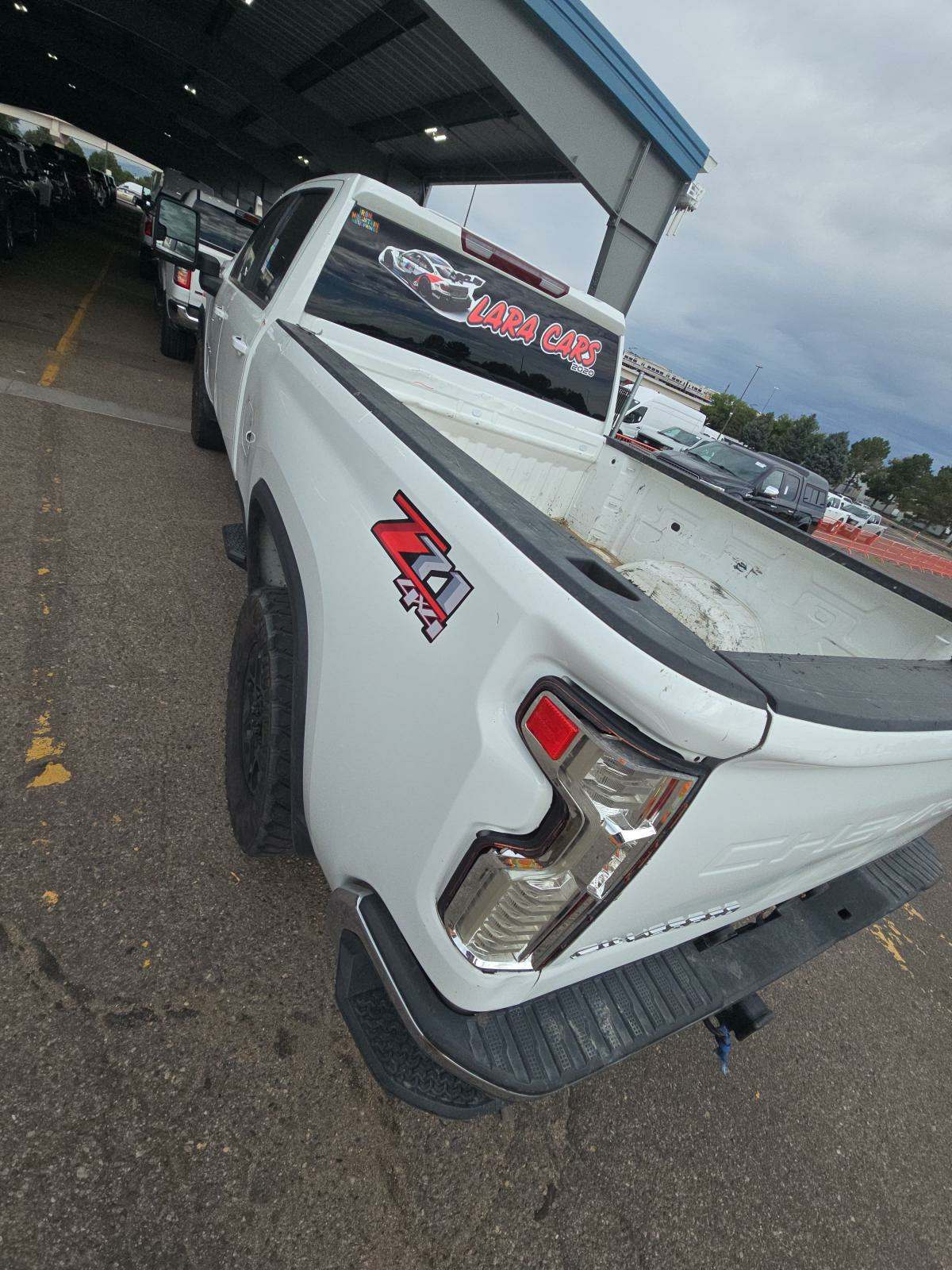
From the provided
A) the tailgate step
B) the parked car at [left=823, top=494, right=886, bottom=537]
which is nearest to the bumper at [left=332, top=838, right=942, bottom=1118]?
the tailgate step

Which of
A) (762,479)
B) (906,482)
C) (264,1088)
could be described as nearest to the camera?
(264,1088)

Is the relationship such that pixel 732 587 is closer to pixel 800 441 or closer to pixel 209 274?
pixel 209 274

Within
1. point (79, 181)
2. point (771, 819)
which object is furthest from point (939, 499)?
point (771, 819)

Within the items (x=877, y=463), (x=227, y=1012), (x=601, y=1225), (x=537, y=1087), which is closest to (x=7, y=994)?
(x=227, y=1012)

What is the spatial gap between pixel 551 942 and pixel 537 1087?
311 millimetres

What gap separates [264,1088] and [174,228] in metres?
9.56

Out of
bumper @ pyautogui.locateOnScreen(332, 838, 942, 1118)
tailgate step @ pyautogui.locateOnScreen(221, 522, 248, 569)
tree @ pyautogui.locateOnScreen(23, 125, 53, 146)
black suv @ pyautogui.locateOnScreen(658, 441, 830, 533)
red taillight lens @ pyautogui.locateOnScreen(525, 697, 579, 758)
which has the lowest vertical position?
tree @ pyautogui.locateOnScreen(23, 125, 53, 146)

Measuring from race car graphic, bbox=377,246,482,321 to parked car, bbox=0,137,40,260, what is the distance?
9.51 m

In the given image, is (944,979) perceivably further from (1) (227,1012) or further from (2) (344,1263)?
(1) (227,1012)

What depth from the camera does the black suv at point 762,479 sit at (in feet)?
36.2

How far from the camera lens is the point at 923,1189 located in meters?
2.10

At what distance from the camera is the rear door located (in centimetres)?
303

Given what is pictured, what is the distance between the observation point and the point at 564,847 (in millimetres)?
1013

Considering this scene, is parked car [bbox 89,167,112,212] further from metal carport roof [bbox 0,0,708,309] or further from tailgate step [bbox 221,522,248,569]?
tailgate step [bbox 221,522,248,569]
